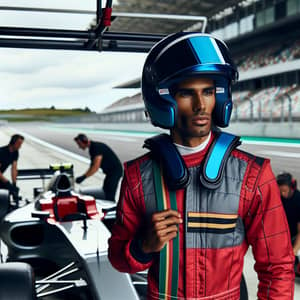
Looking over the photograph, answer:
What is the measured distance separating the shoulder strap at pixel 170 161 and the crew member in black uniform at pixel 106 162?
14.1 feet

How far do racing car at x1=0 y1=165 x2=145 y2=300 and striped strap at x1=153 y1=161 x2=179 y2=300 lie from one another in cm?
123

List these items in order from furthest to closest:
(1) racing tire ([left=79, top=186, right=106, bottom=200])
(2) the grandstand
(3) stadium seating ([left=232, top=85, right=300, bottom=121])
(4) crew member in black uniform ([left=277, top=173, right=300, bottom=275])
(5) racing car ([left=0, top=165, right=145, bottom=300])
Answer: (2) the grandstand < (3) stadium seating ([left=232, top=85, right=300, bottom=121]) < (1) racing tire ([left=79, top=186, right=106, bottom=200]) < (4) crew member in black uniform ([left=277, top=173, right=300, bottom=275]) < (5) racing car ([left=0, top=165, right=145, bottom=300])

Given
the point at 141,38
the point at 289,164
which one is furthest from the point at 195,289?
the point at 289,164

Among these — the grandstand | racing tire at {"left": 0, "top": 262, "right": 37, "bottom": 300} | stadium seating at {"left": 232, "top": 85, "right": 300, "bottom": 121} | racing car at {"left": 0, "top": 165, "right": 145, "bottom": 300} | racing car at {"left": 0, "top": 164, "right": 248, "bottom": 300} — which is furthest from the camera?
the grandstand

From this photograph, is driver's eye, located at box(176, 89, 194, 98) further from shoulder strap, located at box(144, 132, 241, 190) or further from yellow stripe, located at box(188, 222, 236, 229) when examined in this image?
yellow stripe, located at box(188, 222, 236, 229)

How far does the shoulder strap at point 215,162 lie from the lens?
41.9 inches

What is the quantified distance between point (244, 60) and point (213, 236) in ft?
93.7

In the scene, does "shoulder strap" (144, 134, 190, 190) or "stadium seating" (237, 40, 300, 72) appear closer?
"shoulder strap" (144, 134, 190, 190)

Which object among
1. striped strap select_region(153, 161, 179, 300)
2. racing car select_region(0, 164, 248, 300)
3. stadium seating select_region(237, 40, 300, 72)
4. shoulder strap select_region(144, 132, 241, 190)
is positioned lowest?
racing car select_region(0, 164, 248, 300)

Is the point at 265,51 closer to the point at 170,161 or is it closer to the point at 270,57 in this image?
the point at 270,57

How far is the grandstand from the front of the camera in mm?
23031

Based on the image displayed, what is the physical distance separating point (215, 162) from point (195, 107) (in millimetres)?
130

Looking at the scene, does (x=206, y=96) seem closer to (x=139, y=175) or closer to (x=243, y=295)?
(x=139, y=175)

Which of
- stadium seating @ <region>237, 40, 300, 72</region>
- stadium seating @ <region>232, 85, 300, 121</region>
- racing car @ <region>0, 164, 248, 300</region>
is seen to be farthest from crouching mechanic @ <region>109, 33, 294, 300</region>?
stadium seating @ <region>237, 40, 300, 72</region>
